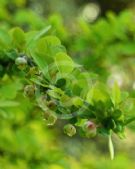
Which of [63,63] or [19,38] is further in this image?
[19,38]

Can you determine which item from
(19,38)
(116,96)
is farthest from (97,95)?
(19,38)

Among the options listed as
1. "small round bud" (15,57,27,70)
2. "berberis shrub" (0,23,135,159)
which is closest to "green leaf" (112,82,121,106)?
"berberis shrub" (0,23,135,159)

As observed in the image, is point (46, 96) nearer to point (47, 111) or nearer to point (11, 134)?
point (47, 111)

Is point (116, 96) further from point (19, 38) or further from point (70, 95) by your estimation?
point (19, 38)

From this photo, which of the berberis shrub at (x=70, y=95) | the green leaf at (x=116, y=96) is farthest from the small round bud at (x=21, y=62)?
the green leaf at (x=116, y=96)

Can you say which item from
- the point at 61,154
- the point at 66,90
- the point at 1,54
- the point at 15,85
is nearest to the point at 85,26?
the point at 61,154

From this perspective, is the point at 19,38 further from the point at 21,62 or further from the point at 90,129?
the point at 90,129

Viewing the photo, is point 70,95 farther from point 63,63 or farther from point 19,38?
point 19,38

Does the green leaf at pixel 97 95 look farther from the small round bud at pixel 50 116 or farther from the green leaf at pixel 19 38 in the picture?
the green leaf at pixel 19 38

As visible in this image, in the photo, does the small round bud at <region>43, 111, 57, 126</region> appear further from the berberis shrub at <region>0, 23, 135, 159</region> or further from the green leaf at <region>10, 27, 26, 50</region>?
the green leaf at <region>10, 27, 26, 50</region>

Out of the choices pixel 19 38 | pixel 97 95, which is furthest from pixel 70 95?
pixel 19 38
